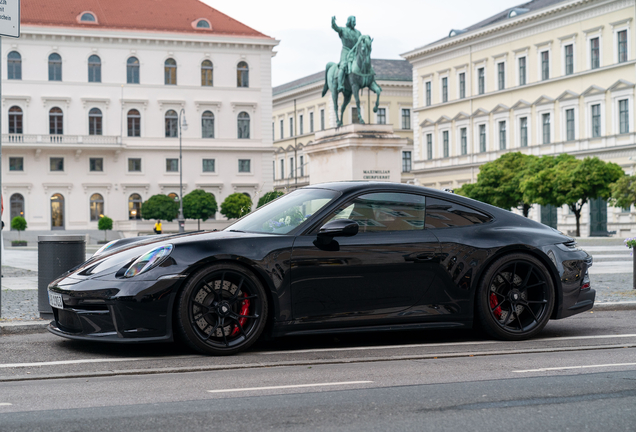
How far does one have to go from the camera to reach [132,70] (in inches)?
2894

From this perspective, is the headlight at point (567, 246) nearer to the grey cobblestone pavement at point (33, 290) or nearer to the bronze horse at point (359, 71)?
the grey cobblestone pavement at point (33, 290)

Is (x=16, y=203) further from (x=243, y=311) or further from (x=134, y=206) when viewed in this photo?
(x=243, y=311)

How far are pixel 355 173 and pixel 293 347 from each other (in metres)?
19.7

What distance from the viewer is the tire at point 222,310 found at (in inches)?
256

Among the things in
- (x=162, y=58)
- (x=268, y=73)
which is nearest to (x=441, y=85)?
(x=268, y=73)

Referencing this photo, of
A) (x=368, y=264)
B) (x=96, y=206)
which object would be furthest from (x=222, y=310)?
(x=96, y=206)

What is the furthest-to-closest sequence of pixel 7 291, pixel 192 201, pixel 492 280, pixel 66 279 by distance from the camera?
pixel 192 201 → pixel 7 291 → pixel 492 280 → pixel 66 279

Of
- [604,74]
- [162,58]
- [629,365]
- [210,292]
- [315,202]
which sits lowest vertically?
[629,365]

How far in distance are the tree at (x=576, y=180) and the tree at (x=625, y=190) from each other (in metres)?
2.32

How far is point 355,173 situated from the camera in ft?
87.9

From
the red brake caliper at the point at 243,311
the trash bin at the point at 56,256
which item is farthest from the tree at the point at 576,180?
the red brake caliper at the point at 243,311

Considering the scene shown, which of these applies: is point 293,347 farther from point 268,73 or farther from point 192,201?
point 268,73

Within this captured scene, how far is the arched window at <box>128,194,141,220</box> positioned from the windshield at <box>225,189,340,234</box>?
67.1 metres

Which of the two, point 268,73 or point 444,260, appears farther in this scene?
point 268,73
